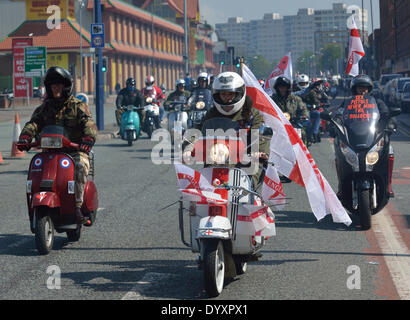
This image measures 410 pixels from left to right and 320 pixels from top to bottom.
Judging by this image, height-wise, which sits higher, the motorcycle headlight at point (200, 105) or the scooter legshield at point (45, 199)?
the motorcycle headlight at point (200, 105)

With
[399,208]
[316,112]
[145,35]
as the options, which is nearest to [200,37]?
[145,35]

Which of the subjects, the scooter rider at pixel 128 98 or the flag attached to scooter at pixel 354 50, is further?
the scooter rider at pixel 128 98

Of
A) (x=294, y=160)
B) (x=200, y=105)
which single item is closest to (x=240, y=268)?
(x=294, y=160)

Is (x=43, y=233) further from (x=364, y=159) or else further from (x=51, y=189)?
(x=364, y=159)

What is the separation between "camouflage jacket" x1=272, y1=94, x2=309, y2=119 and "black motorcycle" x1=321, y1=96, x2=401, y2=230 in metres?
3.66

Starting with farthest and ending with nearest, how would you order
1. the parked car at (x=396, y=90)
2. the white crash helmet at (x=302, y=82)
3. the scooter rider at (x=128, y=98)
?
the parked car at (x=396, y=90) < the scooter rider at (x=128, y=98) < the white crash helmet at (x=302, y=82)

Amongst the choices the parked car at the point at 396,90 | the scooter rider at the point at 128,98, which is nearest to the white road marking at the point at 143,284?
the scooter rider at the point at 128,98

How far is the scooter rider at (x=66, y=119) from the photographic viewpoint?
26.4 feet

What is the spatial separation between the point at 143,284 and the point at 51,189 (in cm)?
190

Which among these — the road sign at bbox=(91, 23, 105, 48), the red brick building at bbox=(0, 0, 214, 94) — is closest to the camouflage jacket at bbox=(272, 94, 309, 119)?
the road sign at bbox=(91, 23, 105, 48)

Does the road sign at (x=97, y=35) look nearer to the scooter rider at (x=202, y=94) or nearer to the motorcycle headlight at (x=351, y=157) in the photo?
the scooter rider at (x=202, y=94)

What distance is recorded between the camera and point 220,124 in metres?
6.46

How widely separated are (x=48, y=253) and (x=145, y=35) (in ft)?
295

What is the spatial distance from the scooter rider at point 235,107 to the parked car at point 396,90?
3372 centimetres
